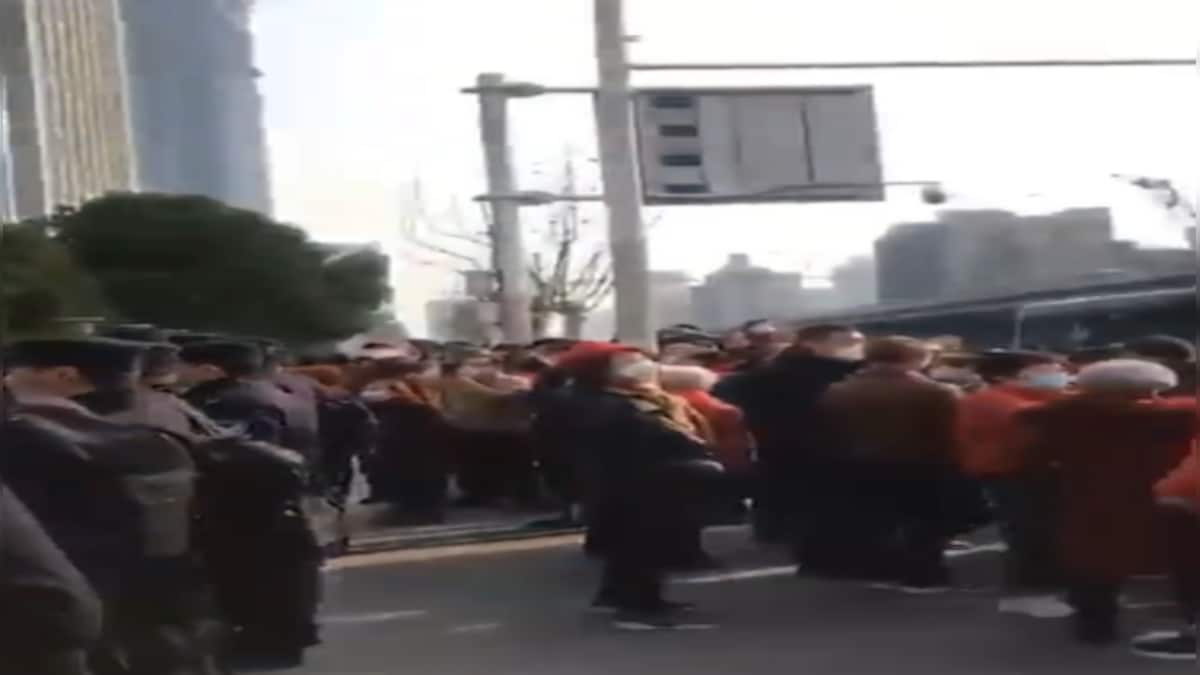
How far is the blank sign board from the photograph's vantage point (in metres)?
1.77

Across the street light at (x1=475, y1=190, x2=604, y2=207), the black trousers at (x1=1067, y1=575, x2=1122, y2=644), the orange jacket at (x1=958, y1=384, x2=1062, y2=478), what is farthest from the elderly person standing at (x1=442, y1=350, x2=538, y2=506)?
the black trousers at (x1=1067, y1=575, x2=1122, y2=644)

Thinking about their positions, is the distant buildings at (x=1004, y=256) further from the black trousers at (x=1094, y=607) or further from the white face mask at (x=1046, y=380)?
the black trousers at (x=1094, y=607)

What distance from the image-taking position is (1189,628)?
1.98 metres

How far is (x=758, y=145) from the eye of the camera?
1.79 m

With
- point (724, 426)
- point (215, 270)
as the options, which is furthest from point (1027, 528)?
point (215, 270)

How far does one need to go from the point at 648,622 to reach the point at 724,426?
0.25m

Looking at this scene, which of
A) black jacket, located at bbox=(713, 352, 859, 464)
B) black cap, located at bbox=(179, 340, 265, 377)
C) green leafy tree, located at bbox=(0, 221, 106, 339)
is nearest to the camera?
green leafy tree, located at bbox=(0, 221, 106, 339)

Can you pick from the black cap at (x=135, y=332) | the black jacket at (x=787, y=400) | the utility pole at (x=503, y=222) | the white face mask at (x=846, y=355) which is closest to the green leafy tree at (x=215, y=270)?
the black cap at (x=135, y=332)

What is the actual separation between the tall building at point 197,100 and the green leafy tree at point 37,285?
0.40 ft

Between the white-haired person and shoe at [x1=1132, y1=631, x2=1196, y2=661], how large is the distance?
0.04m

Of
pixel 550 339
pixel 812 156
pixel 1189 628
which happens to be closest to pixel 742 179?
pixel 812 156

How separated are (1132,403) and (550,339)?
0.75 meters

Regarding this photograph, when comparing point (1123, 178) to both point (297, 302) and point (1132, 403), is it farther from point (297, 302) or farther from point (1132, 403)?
point (297, 302)

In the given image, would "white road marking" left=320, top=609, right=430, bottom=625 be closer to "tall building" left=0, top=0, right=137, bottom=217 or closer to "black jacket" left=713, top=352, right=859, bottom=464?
"black jacket" left=713, top=352, right=859, bottom=464
